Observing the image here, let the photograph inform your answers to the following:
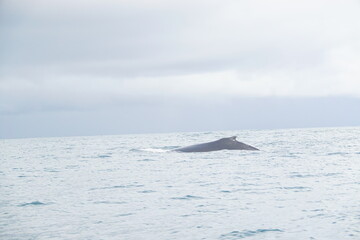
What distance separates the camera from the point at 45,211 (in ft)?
42.9

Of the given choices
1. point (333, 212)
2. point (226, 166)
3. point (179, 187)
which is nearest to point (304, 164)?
point (226, 166)

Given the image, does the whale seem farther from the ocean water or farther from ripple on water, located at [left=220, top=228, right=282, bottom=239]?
ripple on water, located at [left=220, top=228, right=282, bottom=239]

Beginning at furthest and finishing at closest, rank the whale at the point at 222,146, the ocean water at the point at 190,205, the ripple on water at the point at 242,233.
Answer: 1. the whale at the point at 222,146
2. the ocean water at the point at 190,205
3. the ripple on water at the point at 242,233

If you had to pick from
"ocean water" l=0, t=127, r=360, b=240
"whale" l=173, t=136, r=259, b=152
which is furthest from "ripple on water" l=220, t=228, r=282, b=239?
"whale" l=173, t=136, r=259, b=152

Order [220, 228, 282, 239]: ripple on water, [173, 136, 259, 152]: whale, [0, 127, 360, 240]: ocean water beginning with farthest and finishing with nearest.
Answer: [173, 136, 259, 152]: whale, [0, 127, 360, 240]: ocean water, [220, 228, 282, 239]: ripple on water

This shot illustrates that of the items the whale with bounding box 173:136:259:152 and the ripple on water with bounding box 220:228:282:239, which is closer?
the ripple on water with bounding box 220:228:282:239

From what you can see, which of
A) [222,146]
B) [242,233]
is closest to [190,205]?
[242,233]

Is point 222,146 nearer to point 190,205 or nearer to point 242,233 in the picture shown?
point 190,205

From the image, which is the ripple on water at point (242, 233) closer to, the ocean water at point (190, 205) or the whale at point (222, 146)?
the ocean water at point (190, 205)

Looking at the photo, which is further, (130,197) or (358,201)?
(130,197)

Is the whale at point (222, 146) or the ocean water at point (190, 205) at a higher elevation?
the whale at point (222, 146)

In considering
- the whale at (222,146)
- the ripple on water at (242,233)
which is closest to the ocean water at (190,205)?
the ripple on water at (242,233)

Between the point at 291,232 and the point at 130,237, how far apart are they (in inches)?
131

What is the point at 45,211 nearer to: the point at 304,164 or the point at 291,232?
the point at 291,232
